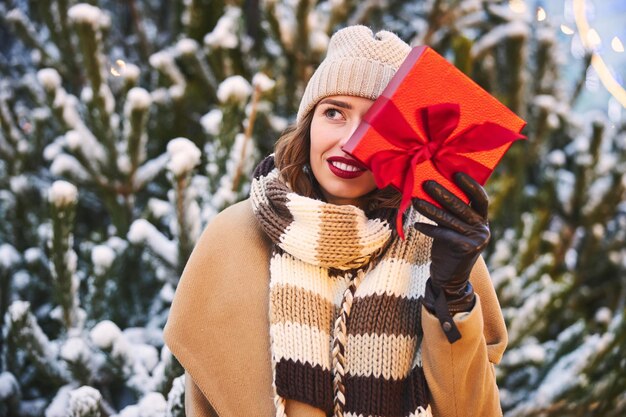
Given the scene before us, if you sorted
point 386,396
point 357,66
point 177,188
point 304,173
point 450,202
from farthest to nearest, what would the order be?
point 177,188, point 304,173, point 357,66, point 386,396, point 450,202

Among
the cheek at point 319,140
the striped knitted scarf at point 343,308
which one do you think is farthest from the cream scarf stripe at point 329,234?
the cheek at point 319,140

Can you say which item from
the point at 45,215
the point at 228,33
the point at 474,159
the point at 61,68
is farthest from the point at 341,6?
the point at 474,159

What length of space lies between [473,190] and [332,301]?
1.32ft

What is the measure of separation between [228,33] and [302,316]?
125 cm

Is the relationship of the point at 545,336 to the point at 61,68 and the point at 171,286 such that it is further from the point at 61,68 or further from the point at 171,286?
the point at 61,68

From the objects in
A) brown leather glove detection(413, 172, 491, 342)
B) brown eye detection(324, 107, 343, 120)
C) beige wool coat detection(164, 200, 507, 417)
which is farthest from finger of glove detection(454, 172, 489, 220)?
brown eye detection(324, 107, 343, 120)

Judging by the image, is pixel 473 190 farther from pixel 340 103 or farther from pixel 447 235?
pixel 340 103

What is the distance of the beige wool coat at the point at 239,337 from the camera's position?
111 cm

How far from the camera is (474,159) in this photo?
1.06 metres

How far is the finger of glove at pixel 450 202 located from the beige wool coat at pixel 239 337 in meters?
0.24

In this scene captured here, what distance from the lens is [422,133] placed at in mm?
1032

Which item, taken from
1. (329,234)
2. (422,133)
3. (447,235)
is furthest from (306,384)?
(422,133)

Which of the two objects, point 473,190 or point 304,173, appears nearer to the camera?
point 473,190

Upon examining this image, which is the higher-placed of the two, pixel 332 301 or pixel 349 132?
pixel 349 132
